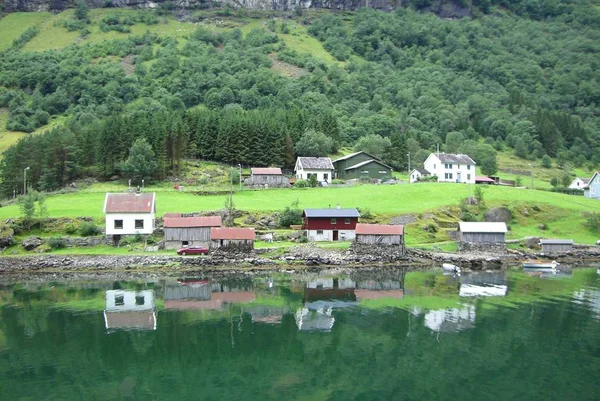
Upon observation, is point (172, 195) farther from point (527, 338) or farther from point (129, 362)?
point (527, 338)

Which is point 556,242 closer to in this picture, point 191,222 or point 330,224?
point 330,224

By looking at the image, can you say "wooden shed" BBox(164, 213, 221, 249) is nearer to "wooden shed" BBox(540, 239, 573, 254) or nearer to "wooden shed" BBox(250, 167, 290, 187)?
"wooden shed" BBox(250, 167, 290, 187)

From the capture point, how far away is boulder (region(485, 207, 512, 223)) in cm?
7212

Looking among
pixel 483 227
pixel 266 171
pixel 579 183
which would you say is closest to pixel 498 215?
pixel 483 227

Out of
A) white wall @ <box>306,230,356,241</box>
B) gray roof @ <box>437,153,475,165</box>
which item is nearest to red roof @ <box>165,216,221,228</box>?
white wall @ <box>306,230,356,241</box>

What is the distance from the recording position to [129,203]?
6456 centimetres

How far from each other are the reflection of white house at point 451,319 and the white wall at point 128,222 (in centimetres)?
3538

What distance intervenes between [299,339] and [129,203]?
3529 centimetres

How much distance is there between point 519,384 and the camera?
28453 mm

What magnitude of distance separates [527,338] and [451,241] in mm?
31794

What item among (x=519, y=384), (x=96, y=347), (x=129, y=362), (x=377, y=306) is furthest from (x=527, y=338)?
(x=96, y=347)

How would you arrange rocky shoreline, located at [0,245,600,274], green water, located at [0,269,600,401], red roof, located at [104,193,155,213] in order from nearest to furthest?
1. green water, located at [0,269,600,401]
2. rocky shoreline, located at [0,245,600,274]
3. red roof, located at [104,193,155,213]

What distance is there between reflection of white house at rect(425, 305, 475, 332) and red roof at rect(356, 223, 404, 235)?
19.7 metres

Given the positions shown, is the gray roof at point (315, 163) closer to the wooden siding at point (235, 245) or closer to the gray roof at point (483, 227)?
the gray roof at point (483, 227)
